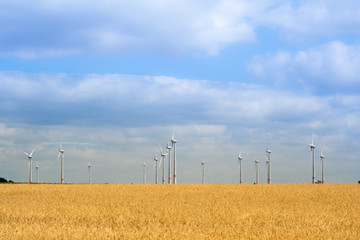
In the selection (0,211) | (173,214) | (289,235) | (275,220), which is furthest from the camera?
(0,211)

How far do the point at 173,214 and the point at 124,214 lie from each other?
3.30m

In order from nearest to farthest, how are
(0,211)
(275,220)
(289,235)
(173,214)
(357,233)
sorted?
(289,235) → (357,233) → (275,220) → (173,214) → (0,211)

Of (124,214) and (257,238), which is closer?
(257,238)

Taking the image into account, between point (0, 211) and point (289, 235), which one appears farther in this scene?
point (0, 211)

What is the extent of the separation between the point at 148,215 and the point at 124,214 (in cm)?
202

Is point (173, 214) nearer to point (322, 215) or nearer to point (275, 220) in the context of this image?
point (275, 220)

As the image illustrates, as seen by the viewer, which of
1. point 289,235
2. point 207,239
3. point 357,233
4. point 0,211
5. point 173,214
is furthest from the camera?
point 0,211

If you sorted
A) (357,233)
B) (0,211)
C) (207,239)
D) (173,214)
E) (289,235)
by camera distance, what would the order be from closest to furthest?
(207,239)
(289,235)
(357,233)
(173,214)
(0,211)

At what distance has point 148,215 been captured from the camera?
1188 inches

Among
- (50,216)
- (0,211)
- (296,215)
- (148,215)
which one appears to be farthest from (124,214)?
(296,215)

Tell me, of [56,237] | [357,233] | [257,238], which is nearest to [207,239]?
[257,238]

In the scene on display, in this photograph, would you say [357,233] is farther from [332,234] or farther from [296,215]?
[296,215]

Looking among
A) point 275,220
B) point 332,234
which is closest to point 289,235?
point 332,234

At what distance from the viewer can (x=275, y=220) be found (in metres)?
28.8
